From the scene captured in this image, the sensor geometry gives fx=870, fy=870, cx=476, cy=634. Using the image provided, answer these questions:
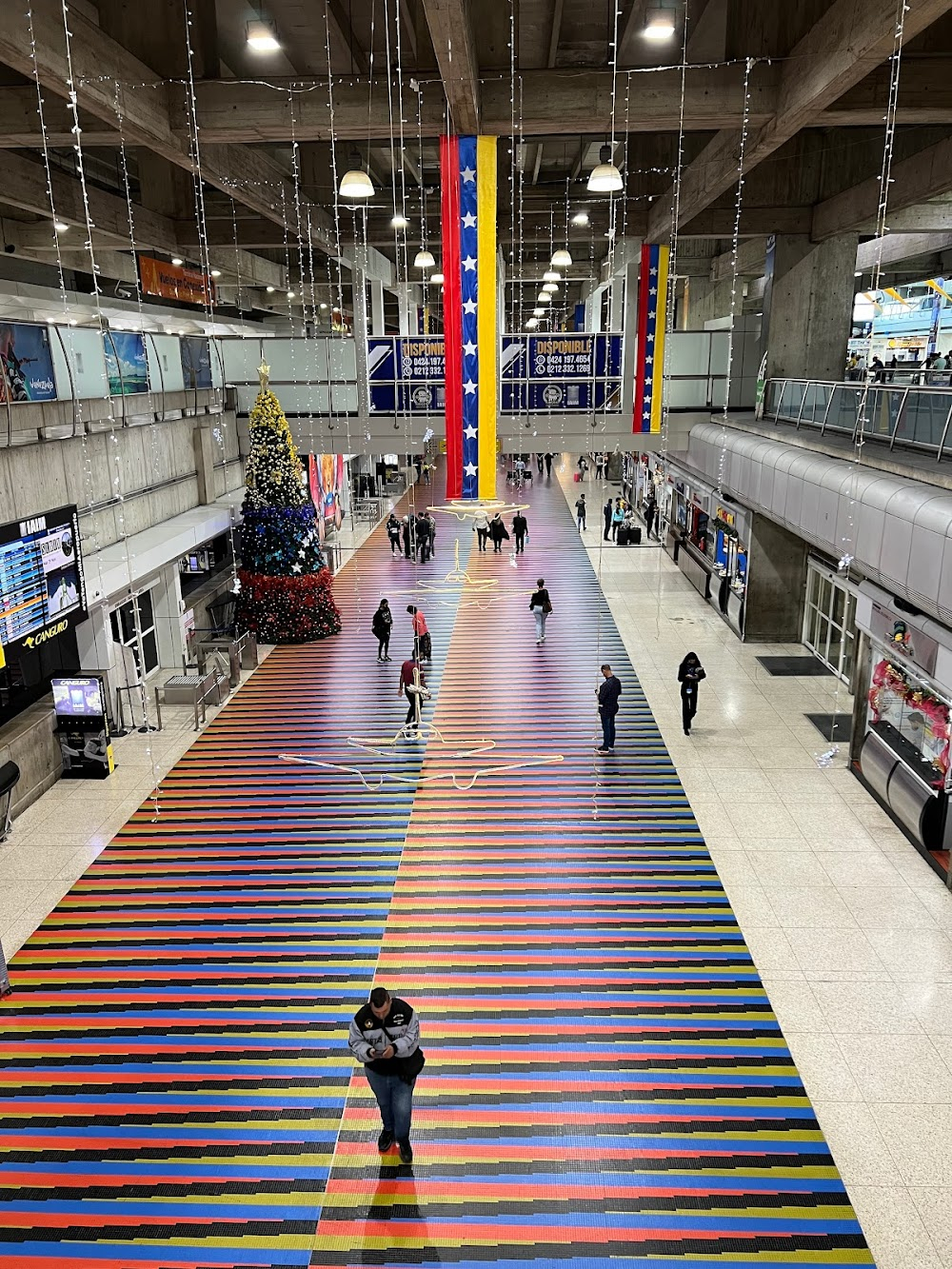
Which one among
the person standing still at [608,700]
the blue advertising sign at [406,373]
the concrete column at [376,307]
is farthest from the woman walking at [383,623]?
the concrete column at [376,307]

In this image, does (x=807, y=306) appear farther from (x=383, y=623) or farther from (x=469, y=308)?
(x=469, y=308)

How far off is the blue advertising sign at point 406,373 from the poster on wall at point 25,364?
21.0 feet

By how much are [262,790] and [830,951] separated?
20.9ft

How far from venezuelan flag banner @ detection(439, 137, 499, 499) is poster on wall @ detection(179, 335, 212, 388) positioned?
9708mm

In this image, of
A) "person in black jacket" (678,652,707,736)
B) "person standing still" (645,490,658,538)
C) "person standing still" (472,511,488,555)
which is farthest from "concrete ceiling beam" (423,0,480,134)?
"person standing still" (645,490,658,538)

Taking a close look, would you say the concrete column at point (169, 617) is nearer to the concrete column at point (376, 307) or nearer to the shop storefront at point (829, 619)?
the shop storefront at point (829, 619)

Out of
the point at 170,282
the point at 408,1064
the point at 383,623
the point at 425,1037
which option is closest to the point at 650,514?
the point at 383,623

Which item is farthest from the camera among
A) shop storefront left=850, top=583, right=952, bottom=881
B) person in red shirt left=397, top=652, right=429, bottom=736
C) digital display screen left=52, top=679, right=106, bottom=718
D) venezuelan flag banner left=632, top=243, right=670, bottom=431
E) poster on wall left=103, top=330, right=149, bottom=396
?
venezuelan flag banner left=632, top=243, right=670, bottom=431

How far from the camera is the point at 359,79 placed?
28.6 feet

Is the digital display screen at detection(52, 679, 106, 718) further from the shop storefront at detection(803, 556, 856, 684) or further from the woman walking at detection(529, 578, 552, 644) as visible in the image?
the shop storefront at detection(803, 556, 856, 684)

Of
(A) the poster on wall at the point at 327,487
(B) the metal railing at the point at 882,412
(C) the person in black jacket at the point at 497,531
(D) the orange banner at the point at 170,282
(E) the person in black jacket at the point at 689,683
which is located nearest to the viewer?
(B) the metal railing at the point at 882,412

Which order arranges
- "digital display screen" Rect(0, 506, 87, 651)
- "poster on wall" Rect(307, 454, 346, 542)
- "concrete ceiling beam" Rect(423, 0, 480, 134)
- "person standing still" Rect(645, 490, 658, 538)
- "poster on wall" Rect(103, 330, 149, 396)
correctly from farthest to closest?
1. "person standing still" Rect(645, 490, 658, 538)
2. "poster on wall" Rect(307, 454, 346, 542)
3. "poster on wall" Rect(103, 330, 149, 396)
4. "digital display screen" Rect(0, 506, 87, 651)
5. "concrete ceiling beam" Rect(423, 0, 480, 134)

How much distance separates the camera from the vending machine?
34.5 feet

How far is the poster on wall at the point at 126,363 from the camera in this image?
517 inches
